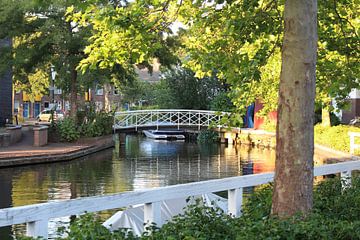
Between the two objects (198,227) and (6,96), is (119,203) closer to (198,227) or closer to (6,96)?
(198,227)

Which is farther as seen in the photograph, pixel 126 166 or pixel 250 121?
pixel 250 121

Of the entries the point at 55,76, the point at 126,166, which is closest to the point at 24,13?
the point at 55,76

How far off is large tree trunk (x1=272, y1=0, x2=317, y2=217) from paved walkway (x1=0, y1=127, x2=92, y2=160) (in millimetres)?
18095

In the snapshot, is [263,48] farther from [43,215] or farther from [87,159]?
[87,159]

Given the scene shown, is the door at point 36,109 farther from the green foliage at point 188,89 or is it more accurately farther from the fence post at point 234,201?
the fence post at point 234,201

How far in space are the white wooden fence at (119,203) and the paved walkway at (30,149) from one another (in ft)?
55.3

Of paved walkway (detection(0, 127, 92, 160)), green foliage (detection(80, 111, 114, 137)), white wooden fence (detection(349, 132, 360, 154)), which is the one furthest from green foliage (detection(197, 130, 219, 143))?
white wooden fence (detection(349, 132, 360, 154))

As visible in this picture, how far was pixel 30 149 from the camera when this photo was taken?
2520 cm

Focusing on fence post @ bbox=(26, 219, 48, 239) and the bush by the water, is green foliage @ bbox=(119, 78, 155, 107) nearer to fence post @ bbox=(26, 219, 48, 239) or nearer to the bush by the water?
the bush by the water

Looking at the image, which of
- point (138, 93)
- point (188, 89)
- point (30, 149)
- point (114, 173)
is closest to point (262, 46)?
point (114, 173)

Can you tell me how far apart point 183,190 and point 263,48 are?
2.59 meters

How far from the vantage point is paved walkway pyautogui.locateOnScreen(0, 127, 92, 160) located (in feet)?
74.4

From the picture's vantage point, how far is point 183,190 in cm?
562

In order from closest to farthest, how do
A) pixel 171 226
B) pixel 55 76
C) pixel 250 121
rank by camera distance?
pixel 171 226
pixel 55 76
pixel 250 121
